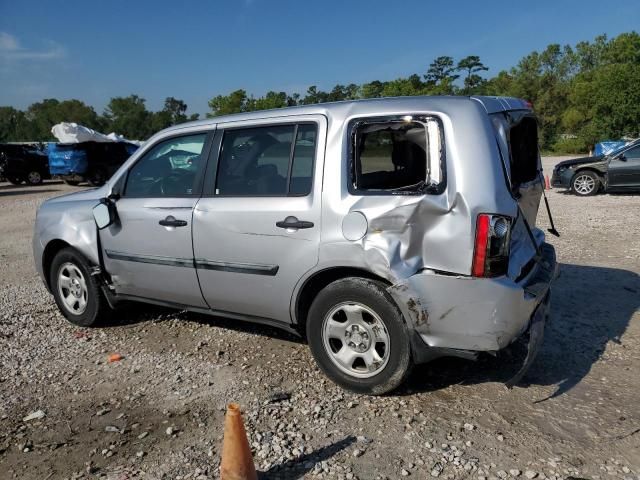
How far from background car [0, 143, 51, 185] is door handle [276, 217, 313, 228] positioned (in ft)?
74.6

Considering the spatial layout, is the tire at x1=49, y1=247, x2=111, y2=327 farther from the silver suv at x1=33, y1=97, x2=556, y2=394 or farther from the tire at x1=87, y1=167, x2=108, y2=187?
the tire at x1=87, y1=167, x2=108, y2=187

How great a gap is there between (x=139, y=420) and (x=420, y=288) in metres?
1.95

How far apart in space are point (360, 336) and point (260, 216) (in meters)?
1.08

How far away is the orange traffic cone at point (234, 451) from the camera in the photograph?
2.64m

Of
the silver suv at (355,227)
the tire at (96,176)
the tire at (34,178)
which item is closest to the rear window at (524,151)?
the silver suv at (355,227)

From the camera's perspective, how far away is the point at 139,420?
3469mm

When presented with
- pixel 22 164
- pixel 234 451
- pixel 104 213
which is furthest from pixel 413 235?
pixel 22 164

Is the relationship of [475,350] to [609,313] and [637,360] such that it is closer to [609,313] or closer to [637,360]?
[637,360]

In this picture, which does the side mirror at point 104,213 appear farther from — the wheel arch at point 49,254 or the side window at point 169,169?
the wheel arch at point 49,254

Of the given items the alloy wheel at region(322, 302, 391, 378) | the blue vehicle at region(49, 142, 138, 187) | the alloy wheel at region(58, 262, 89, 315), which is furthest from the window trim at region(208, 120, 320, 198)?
the blue vehicle at region(49, 142, 138, 187)

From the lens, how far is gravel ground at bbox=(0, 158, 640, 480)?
9.70ft

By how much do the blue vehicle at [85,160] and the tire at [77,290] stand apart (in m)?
16.8

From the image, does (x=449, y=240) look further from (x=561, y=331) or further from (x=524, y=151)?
(x=561, y=331)

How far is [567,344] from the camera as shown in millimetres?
4410
